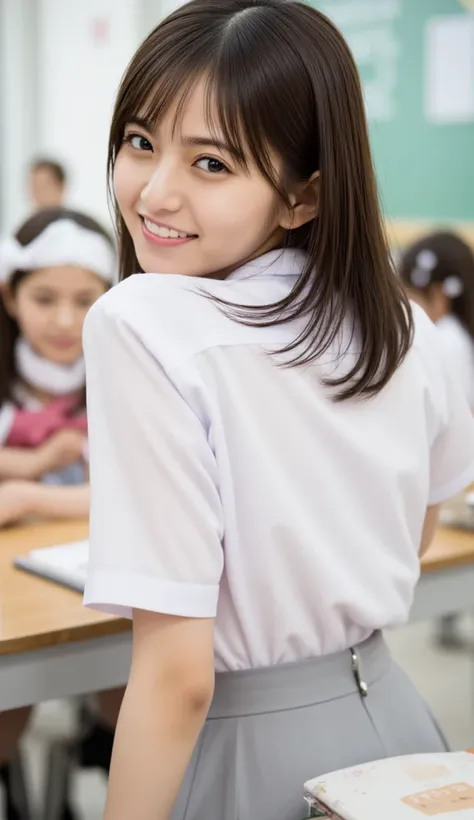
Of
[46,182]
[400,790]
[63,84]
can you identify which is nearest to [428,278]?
[400,790]

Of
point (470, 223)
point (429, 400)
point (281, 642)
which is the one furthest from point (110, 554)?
point (470, 223)

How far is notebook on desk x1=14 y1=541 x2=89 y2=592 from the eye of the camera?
1521 mm

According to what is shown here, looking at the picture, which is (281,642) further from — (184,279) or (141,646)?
(184,279)

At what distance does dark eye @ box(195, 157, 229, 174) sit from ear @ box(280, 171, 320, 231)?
8 cm

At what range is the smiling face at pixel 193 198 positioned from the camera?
3.28ft

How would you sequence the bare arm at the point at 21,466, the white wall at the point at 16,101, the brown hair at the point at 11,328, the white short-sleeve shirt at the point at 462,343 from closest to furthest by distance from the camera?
the bare arm at the point at 21,466, the brown hair at the point at 11,328, the white short-sleeve shirt at the point at 462,343, the white wall at the point at 16,101

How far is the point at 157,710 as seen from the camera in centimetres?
96

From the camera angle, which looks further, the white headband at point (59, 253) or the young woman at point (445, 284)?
the young woman at point (445, 284)

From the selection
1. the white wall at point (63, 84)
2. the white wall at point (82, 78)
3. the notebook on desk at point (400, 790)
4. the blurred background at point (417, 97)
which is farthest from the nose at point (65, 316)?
the white wall at point (63, 84)

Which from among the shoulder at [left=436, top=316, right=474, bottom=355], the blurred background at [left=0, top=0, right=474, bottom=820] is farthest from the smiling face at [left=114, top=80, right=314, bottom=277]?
the shoulder at [left=436, top=316, right=474, bottom=355]

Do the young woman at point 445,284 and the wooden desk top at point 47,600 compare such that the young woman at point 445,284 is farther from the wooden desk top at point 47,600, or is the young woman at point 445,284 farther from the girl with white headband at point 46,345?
the wooden desk top at point 47,600

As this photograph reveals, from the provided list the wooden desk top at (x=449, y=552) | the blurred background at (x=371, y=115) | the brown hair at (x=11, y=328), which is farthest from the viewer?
the blurred background at (x=371, y=115)

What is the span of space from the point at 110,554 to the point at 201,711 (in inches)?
6.3

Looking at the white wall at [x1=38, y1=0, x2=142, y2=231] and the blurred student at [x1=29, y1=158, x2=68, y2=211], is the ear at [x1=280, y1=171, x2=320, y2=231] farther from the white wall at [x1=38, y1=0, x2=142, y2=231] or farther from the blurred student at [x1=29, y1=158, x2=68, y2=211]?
the white wall at [x1=38, y1=0, x2=142, y2=231]
